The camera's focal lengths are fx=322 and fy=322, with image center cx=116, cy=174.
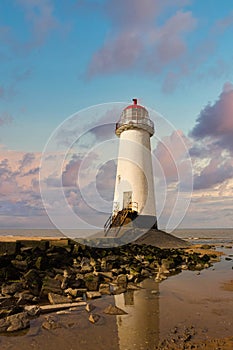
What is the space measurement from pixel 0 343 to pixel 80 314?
200cm

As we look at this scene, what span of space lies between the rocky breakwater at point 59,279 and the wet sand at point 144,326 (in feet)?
1.26

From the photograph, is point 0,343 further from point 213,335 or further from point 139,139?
point 139,139

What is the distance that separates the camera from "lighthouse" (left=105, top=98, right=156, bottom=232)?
89.0 feet

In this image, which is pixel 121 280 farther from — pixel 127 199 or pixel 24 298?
pixel 127 199

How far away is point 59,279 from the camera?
31.4 ft

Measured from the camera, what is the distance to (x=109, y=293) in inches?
352

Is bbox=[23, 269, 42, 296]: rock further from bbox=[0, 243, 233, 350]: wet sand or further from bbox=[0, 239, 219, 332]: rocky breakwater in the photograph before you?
bbox=[0, 243, 233, 350]: wet sand

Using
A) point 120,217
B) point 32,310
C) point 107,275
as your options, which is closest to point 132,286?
point 107,275

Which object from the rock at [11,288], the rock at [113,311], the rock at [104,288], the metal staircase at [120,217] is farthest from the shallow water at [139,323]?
the metal staircase at [120,217]

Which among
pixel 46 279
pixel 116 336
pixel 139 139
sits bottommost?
pixel 116 336

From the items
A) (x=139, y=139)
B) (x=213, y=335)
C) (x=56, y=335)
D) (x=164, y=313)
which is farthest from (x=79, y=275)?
(x=139, y=139)

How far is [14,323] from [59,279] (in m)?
3.85

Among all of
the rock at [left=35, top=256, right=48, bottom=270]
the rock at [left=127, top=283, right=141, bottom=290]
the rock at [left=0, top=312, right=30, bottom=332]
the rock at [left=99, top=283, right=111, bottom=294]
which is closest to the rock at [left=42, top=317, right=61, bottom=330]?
the rock at [left=0, top=312, right=30, bottom=332]

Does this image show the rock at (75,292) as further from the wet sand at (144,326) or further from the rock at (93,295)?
the wet sand at (144,326)
